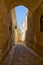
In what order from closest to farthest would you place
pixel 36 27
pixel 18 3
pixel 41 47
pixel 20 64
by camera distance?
pixel 20 64, pixel 41 47, pixel 36 27, pixel 18 3

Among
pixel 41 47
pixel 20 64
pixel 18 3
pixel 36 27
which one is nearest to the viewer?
pixel 20 64

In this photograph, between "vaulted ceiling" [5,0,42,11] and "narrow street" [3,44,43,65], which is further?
"vaulted ceiling" [5,0,42,11]

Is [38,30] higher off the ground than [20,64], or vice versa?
[38,30]

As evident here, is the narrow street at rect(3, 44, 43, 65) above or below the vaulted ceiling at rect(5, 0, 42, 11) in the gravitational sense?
below

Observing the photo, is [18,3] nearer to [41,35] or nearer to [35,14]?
[35,14]

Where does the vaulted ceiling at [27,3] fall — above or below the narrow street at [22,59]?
above

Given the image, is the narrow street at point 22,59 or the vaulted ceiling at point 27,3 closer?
the narrow street at point 22,59

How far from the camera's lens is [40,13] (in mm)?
7051

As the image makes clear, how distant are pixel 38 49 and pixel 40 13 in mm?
1749

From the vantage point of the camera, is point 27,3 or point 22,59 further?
point 27,3

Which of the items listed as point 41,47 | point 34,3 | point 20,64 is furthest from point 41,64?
point 34,3

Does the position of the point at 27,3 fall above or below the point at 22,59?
above

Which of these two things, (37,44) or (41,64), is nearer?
(41,64)

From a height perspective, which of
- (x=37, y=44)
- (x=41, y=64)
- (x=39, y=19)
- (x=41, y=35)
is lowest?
(x=41, y=64)
